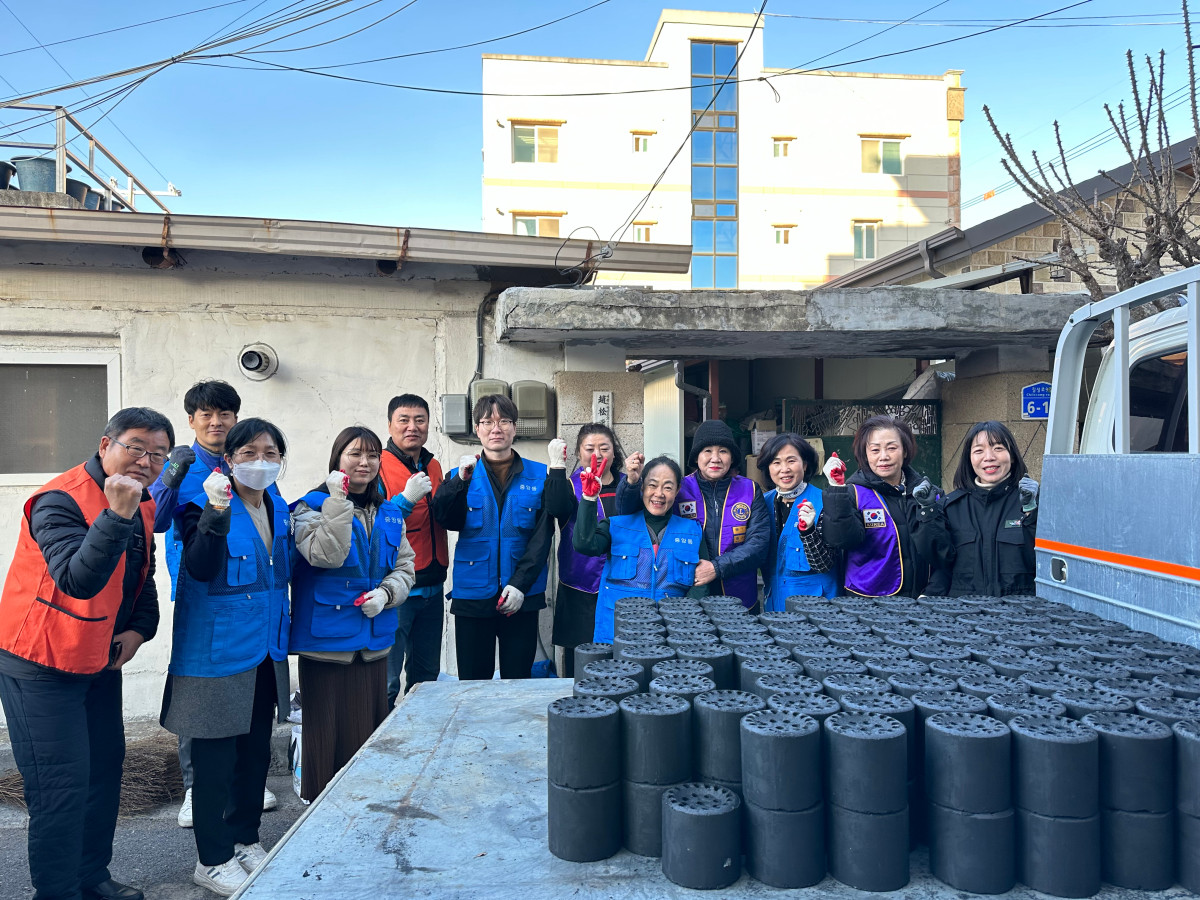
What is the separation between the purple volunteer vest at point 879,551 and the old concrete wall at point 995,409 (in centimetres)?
219

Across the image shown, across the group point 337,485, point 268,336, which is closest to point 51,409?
point 268,336

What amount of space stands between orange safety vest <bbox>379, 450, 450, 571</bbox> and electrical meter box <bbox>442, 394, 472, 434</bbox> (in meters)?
0.95

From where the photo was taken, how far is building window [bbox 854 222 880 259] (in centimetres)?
3027

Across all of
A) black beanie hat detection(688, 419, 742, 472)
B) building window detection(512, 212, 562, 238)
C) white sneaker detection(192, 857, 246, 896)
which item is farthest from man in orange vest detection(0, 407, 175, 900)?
building window detection(512, 212, 562, 238)

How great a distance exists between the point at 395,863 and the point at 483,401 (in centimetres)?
268

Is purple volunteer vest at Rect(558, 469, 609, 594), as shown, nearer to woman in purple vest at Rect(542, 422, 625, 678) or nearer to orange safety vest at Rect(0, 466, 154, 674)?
woman in purple vest at Rect(542, 422, 625, 678)

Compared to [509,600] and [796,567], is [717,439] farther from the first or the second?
[509,600]

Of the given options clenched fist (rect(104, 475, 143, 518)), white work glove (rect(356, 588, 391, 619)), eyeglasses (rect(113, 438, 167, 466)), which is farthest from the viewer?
white work glove (rect(356, 588, 391, 619))

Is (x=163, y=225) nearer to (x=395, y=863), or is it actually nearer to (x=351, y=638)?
(x=351, y=638)

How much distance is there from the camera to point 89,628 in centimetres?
265

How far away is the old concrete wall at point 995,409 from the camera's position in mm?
5746

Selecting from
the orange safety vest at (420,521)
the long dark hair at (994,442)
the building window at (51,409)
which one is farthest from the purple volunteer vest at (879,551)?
the building window at (51,409)

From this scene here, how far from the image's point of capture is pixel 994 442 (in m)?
3.53

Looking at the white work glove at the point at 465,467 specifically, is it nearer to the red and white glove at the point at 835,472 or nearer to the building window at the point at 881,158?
the red and white glove at the point at 835,472
